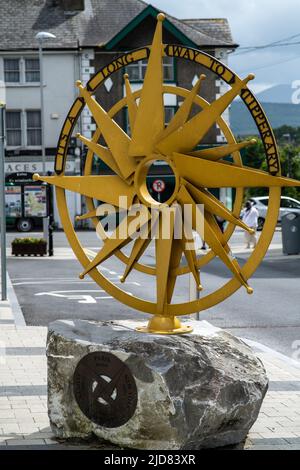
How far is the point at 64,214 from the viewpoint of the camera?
340 inches

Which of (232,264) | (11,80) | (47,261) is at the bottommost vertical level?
(47,261)

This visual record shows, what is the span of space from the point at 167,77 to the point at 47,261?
20953 mm

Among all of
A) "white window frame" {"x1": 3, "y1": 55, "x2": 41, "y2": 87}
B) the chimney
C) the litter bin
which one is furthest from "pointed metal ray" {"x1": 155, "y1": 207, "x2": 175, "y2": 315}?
the chimney

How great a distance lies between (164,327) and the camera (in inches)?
317

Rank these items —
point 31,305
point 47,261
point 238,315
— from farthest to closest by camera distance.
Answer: point 47,261 < point 31,305 < point 238,315

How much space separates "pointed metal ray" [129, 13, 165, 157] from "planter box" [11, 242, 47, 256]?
803 inches

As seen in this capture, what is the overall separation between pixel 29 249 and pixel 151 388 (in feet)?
71.0

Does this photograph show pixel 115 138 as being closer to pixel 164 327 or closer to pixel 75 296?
pixel 164 327

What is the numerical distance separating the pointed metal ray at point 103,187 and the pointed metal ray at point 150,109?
1.13ft

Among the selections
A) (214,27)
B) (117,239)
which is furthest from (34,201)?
(117,239)

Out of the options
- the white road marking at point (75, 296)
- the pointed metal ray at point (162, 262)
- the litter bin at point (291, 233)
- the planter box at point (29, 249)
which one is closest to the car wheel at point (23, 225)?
the planter box at point (29, 249)

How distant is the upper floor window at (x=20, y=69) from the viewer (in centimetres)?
4591
